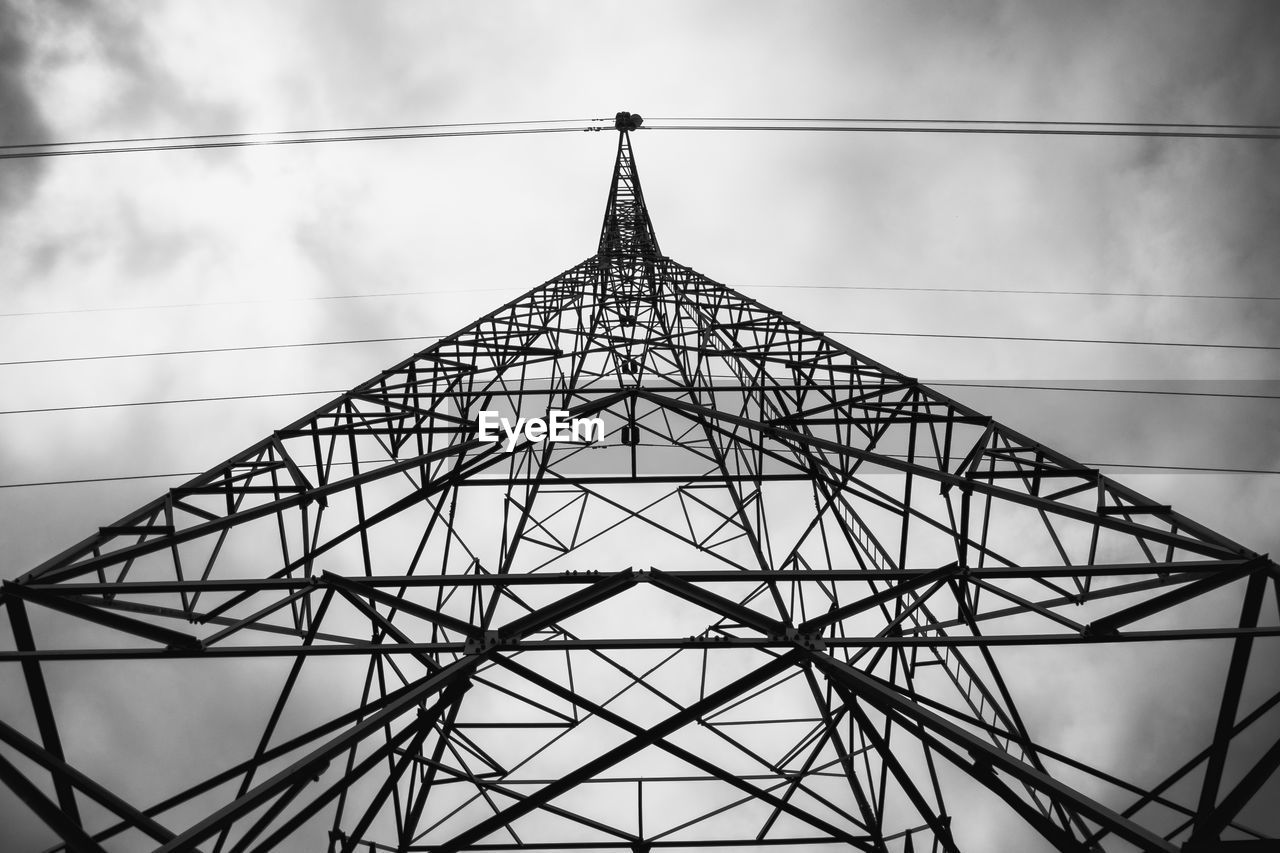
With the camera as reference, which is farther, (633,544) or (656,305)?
(633,544)

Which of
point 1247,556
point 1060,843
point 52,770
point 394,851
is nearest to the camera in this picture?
point 52,770

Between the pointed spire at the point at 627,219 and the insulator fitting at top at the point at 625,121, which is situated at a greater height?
the insulator fitting at top at the point at 625,121

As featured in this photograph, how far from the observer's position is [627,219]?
864 inches

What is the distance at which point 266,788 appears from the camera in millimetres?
5148

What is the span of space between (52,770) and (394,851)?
17.3 feet

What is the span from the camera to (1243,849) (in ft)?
16.3

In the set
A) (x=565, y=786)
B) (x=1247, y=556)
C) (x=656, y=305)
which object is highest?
(x=656, y=305)

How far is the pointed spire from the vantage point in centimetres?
1888

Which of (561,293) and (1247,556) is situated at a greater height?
(561,293)

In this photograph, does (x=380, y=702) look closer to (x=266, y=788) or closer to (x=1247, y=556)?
(x=266, y=788)

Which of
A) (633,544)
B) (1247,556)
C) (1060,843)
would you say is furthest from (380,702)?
(633,544)

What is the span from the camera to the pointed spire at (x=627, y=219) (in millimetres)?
18875

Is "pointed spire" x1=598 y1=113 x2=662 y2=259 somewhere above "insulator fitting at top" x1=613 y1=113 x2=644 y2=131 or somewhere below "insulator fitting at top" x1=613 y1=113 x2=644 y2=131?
below

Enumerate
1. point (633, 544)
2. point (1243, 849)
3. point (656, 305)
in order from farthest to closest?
point (633, 544), point (656, 305), point (1243, 849)
